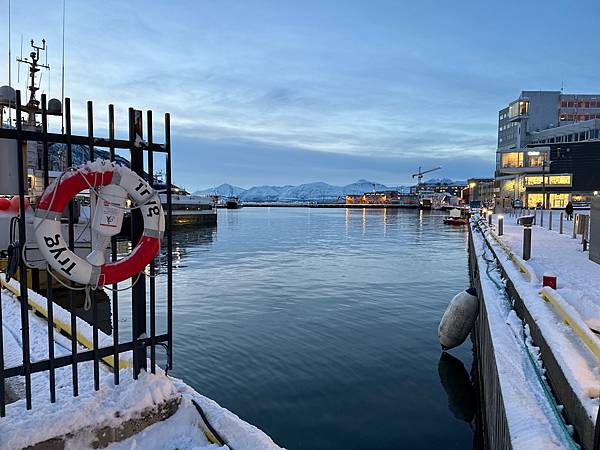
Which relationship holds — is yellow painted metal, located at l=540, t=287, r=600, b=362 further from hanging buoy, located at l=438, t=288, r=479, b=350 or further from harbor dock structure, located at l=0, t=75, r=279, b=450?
hanging buoy, located at l=438, t=288, r=479, b=350

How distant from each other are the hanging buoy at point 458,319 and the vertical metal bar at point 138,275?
28.8ft

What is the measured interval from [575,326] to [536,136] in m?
84.8

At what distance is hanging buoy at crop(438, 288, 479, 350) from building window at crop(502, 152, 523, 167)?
214 ft

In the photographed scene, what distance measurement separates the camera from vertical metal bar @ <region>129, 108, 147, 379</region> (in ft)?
14.7

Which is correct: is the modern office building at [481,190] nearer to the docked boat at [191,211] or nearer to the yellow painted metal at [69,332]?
the docked boat at [191,211]

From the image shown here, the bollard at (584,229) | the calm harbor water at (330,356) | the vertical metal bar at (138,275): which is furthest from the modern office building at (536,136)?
the vertical metal bar at (138,275)

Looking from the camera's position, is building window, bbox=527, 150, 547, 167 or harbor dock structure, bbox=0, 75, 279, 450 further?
building window, bbox=527, 150, 547, 167

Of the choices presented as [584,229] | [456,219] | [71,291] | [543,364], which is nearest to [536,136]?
[456,219]

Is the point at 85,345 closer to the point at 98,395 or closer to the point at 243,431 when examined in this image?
the point at 98,395

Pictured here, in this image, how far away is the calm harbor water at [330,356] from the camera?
8.26 metres

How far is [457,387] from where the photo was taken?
9961 millimetres

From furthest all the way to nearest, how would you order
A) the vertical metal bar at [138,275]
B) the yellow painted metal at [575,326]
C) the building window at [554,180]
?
1. the building window at [554,180]
2. the yellow painted metal at [575,326]
3. the vertical metal bar at [138,275]

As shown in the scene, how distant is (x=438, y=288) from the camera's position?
20.1 m

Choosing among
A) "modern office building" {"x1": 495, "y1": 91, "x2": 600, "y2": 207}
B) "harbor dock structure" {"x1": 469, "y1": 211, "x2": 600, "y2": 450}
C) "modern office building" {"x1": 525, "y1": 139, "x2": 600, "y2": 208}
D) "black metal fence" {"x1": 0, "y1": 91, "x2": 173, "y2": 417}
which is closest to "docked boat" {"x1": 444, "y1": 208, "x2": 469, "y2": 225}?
"modern office building" {"x1": 495, "y1": 91, "x2": 600, "y2": 207}
